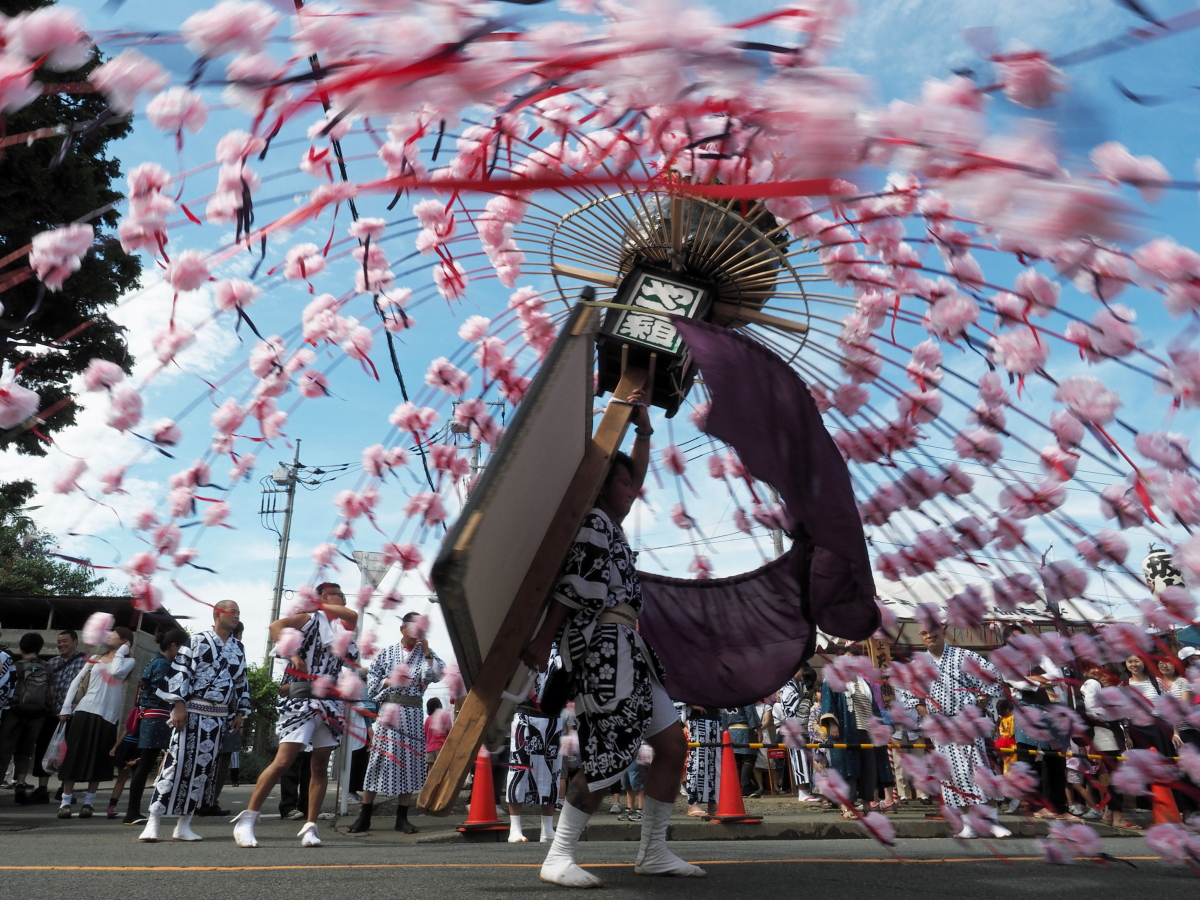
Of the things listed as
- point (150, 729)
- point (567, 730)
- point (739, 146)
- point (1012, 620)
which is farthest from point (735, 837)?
point (739, 146)

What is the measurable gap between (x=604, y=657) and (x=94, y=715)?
778 centimetres

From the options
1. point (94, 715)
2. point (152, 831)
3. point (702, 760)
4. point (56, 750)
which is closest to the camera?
point (152, 831)

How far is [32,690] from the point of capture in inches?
382

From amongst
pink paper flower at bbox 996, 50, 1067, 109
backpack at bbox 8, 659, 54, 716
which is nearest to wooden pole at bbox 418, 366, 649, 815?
pink paper flower at bbox 996, 50, 1067, 109

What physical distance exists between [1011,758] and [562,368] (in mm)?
7761

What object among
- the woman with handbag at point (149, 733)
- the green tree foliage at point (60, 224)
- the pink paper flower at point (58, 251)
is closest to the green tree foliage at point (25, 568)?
the green tree foliage at point (60, 224)

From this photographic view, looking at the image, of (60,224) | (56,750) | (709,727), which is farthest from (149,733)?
(60,224)

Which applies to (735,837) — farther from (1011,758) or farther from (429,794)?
(429,794)

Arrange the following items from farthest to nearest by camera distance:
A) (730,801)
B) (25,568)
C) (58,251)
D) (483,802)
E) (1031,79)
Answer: (25,568)
(730,801)
(483,802)
(58,251)
(1031,79)

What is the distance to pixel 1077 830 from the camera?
3.73m

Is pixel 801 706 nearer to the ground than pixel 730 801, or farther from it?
farther from it

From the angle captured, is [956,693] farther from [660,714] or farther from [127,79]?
[127,79]

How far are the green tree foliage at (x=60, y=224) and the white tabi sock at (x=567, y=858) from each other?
7142 millimetres

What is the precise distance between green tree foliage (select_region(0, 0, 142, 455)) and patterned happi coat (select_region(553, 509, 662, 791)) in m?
6.78
